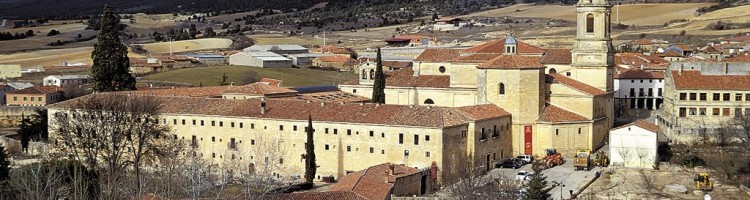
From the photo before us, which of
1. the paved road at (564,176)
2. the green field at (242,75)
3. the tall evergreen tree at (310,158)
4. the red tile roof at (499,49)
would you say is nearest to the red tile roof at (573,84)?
the red tile roof at (499,49)

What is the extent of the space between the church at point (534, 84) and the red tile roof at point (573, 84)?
0.08ft

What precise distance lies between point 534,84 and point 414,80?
35.4 feet

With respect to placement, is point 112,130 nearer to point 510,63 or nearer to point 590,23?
point 510,63

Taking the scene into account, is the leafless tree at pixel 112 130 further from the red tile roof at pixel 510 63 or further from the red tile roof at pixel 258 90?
the red tile roof at pixel 510 63

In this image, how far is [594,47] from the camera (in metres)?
60.1

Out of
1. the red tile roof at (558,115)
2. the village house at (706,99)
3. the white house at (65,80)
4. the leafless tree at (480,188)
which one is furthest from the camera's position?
the white house at (65,80)

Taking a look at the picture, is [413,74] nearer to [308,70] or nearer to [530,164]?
[530,164]

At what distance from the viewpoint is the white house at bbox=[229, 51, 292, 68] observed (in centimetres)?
11138

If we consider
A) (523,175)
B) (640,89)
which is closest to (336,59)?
(640,89)

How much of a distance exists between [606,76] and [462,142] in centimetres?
1336

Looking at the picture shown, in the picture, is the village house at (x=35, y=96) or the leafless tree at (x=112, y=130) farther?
the village house at (x=35, y=96)

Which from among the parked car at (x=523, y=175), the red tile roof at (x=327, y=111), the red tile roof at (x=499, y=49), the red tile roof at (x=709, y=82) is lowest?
the parked car at (x=523, y=175)

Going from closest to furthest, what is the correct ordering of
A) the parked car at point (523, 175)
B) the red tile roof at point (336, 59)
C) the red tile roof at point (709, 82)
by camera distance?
the parked car at point (523, 175) → the red tile roof at point (709, 82) → the red tile roof at point (336, 59)

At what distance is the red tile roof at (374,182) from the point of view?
38.3 meters
